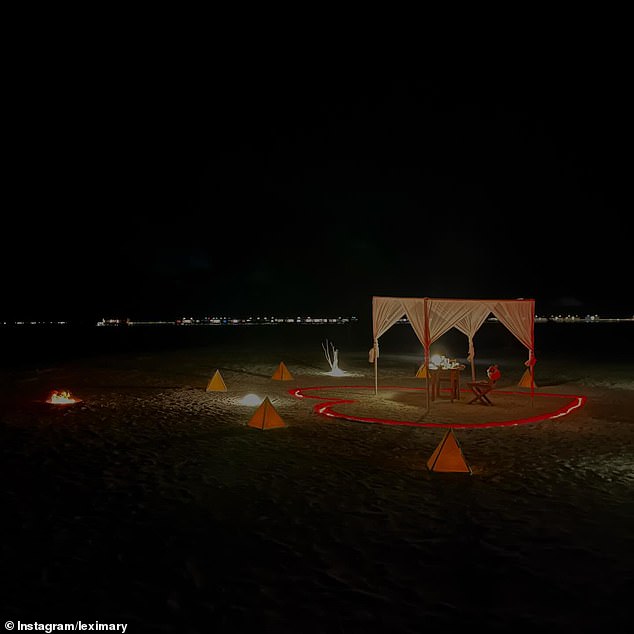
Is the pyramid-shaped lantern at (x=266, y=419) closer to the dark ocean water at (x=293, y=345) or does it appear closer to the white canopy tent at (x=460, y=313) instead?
the white canopy tent at (x=460, y=313)

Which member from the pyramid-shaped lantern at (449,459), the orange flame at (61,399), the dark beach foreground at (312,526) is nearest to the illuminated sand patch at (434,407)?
the dark beach foreground at (312,526)

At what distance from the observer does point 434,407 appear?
15.6 meters

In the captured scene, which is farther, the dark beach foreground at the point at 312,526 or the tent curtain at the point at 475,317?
the tent curtain at the point at 475,317

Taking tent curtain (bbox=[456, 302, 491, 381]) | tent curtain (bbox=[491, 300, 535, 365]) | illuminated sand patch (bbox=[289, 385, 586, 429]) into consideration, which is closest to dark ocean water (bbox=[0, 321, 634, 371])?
Result: tent curtain (bbox=[456, 302, 491, 381])

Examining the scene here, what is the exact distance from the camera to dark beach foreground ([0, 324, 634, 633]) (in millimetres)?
4969

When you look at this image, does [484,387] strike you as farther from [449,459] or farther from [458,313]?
[449,459]

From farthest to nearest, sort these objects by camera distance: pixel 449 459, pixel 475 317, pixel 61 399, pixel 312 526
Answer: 1. pixel 475 317
2. pixel 61 399
3. pixel 449 459
4. pixel 312 526

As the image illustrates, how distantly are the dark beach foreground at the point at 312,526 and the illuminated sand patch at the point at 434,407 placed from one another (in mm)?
786

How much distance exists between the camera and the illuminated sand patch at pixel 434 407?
13.6m

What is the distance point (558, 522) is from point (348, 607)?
131 inches

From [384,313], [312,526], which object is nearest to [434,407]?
[384,313]

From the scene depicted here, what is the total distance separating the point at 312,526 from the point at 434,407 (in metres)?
9.33

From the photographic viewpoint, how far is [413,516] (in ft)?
23.6

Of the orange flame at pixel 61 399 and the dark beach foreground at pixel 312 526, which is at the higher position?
the orange flame at pixel 61 399
